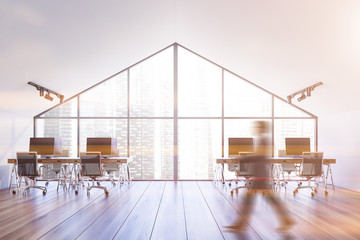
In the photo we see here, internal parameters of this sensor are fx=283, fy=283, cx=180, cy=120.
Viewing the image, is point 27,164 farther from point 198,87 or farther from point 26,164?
point 198,87

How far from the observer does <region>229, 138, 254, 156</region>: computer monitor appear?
6.77 m

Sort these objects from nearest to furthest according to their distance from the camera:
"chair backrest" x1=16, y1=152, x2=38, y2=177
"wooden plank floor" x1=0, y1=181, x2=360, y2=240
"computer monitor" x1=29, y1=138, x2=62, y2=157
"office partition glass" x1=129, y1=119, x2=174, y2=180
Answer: "wooden plank floor" x1=0, y1=181, x2=360, y2=240
"chair backrest" x1=16, y1=152, x2=38, y2=177
"computer monitor" x1=29, y1=138, x2=62, y2=157
"office partition glass" x1=129, y1=119, x2=174, y2=180

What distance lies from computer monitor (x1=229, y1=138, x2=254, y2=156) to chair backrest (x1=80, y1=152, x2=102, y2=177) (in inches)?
120

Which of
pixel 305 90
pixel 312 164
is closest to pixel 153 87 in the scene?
pixel 305 90

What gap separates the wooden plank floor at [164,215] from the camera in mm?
3494

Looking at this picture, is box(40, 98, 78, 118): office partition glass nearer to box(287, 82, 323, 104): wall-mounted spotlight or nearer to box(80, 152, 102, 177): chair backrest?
box(80, 152, 102, 177): chair backrest

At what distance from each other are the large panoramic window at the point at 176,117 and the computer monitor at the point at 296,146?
200cm

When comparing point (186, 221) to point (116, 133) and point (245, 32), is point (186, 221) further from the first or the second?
point (116, 133)

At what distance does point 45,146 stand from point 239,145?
4.60 m

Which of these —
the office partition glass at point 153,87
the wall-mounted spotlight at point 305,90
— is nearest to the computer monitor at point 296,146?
the wall-mounted spotlight at point 305,90

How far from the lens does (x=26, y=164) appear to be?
6121 millimetres

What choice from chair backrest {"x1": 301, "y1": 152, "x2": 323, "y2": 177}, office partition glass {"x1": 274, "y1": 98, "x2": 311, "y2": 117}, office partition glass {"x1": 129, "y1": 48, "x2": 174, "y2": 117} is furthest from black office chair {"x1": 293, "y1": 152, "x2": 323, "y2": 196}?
office partition glass {"x1": 129, "y1": 48, "x2": 174, "y2": 117}

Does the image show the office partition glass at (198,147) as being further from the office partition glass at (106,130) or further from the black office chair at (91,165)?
the black office chair at (91,165)

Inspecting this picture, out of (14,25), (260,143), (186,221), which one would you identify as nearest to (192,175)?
(186,221)
